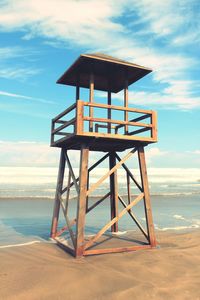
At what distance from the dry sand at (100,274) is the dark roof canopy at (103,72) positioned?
225 inches

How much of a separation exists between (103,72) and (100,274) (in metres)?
6.27

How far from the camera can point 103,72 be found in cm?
941

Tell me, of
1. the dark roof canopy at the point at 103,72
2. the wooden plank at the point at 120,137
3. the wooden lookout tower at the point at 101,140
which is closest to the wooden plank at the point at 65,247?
the wooden lookout tower at the point at 101,140

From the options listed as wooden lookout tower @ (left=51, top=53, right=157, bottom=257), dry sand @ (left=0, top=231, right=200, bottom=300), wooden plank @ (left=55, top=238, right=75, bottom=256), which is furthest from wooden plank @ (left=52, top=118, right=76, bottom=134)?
dry sand @ (left=0, top=231, right=200, bottom=300)

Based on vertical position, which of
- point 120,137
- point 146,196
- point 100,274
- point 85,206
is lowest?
point 100,274

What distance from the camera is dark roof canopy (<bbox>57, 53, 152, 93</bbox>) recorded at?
8.62m

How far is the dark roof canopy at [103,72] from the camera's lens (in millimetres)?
8625

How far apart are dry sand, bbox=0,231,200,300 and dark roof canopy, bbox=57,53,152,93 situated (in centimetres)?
571

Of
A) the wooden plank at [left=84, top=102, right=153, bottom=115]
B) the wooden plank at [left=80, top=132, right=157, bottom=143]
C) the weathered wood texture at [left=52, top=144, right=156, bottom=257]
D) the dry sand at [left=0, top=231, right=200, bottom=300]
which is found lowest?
the dry sand at [left=0, top=231, right=200, bottom=300]

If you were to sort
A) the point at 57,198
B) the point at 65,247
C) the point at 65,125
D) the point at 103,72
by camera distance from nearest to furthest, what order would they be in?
the point at 65,247, the point at 65,125, the point at 103,72, the point at 57,198

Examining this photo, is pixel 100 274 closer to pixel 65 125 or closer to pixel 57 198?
pixel 57 198

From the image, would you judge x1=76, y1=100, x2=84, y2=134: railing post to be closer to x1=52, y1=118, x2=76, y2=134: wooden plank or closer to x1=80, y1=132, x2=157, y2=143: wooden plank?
x1=80, y1=132, x2=157, y2=143: wooden plank

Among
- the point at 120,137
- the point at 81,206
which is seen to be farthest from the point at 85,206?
the point at 120,137

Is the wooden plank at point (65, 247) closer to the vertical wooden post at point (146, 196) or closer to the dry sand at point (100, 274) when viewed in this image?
the dry sand at point (100, 274)
